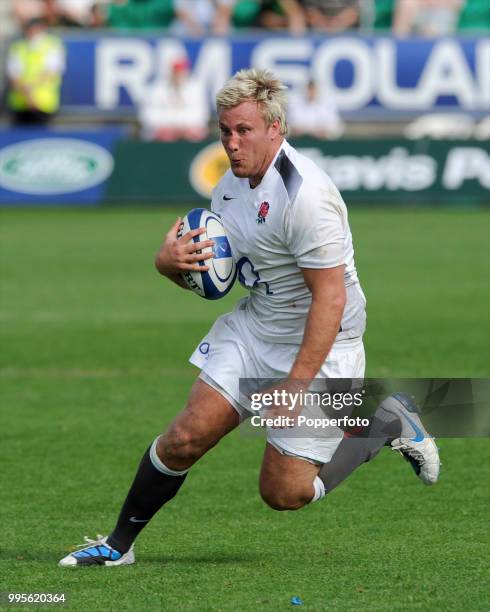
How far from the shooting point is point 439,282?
16.3 meters

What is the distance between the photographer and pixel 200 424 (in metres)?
5.95

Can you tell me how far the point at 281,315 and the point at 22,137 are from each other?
59.7 ft

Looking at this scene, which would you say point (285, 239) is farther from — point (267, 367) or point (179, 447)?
point (179, 447)

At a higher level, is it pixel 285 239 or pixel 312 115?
pixel 285 239

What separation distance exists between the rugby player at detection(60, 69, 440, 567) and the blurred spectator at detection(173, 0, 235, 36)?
22.9 meters

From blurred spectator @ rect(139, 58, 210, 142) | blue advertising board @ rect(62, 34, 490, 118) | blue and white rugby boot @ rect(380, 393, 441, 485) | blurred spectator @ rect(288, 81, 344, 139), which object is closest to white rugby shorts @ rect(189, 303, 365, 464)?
blue and white rugby boot @ rect(380, 393, 441, 485)

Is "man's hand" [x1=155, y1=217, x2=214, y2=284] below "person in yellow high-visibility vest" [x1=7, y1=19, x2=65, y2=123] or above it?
above

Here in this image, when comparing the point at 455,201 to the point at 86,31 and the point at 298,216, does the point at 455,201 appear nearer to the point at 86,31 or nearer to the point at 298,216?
the point at 86,31

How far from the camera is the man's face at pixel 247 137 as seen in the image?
5777 mm

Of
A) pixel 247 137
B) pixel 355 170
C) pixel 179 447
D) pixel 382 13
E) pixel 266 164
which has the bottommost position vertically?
pixel 355 170

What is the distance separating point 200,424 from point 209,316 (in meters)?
8.30

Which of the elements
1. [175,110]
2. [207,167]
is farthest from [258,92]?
[175,110]

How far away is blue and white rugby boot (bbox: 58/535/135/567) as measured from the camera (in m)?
6.14

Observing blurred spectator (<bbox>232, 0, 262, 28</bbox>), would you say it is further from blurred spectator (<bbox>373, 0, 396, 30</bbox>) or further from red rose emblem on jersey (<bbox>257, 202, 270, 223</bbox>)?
red rose emblem on jersey (<bbox>257, 202, 270, 223</bbox>)
